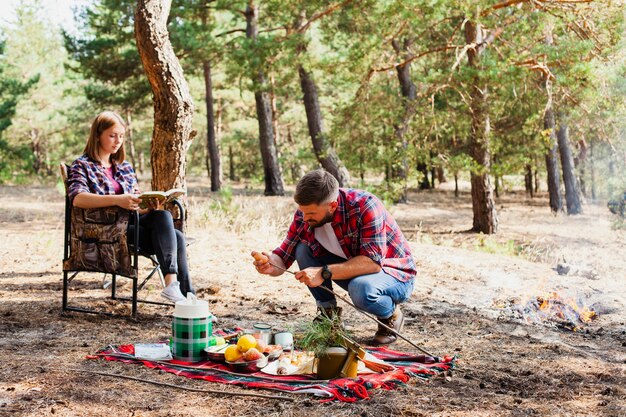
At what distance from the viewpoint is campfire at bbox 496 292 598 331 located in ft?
12.9

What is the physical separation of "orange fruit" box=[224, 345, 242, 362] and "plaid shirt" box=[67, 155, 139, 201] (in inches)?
52.5

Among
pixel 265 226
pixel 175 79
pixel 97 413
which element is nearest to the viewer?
pixel 97 413

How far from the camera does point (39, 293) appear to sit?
13.8 feet

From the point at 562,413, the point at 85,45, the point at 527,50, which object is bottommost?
the point at 562,413

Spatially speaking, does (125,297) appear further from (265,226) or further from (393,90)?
Result: (393,90)

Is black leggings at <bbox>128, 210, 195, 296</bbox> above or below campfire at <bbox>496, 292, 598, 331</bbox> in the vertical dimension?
above

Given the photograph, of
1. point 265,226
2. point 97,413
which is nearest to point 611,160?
point 265,226

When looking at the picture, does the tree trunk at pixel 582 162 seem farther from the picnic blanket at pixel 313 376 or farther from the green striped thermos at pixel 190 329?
the green striped thermos at pixel 190 329

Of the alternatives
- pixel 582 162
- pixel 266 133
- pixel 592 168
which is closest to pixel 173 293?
pixel 266 133

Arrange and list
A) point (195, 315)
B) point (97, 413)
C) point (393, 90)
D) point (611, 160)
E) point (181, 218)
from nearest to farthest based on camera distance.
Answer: point (97, 413) → point (195, 315) → point (181, 218) → point (393, 90) → point (611, 160)

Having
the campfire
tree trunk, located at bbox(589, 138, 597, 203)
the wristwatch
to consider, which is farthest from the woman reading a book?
tree trunk, located at bbox(589, 138, 597, 203)

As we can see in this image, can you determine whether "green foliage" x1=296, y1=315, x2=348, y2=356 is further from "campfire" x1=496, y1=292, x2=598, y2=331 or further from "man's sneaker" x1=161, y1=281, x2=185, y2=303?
"campfire" x1=496, y1=292, x2=598, y2=331

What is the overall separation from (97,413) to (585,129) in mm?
12712

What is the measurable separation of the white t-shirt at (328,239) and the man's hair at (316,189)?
0.29 m
